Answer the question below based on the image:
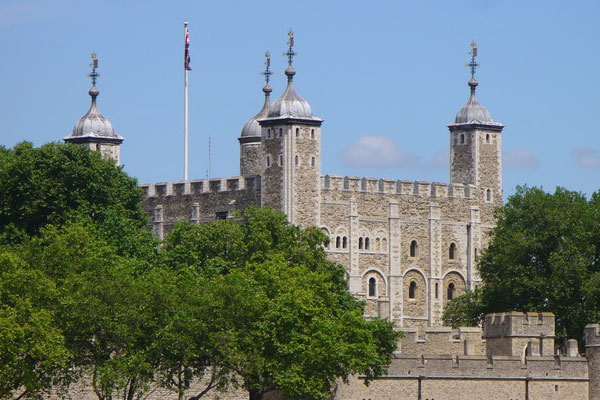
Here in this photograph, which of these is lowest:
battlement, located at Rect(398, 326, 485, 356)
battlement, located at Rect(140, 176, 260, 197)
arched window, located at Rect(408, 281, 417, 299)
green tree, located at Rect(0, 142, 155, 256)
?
battlement, located at Rect(398, 326, 485, 356)

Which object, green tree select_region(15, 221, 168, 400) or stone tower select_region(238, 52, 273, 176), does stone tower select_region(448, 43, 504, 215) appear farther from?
green tree select_region(15, 221, 168, 400)

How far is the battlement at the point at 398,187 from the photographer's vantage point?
344 feet

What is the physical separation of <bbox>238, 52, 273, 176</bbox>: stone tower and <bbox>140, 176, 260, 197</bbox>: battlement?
551cm

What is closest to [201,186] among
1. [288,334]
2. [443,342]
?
[443,342]

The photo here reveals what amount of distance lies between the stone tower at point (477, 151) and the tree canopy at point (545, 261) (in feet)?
43.8

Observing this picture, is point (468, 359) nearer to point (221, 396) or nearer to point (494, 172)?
point (221, 396)

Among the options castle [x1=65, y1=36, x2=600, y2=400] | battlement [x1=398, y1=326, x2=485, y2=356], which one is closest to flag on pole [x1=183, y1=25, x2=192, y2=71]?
castle [x1=65, y1=36, x2=600, y2=400]

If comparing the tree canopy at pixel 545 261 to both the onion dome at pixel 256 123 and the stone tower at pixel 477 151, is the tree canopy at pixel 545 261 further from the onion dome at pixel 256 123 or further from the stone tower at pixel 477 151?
the onion dome at pixel 256 123

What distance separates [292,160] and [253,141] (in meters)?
12.3

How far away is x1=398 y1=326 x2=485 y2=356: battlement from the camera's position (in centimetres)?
7606

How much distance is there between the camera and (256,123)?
115 m

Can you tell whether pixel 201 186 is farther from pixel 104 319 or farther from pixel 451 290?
pixel 104 319

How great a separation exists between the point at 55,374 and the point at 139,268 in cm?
1058

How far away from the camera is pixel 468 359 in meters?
70.6
